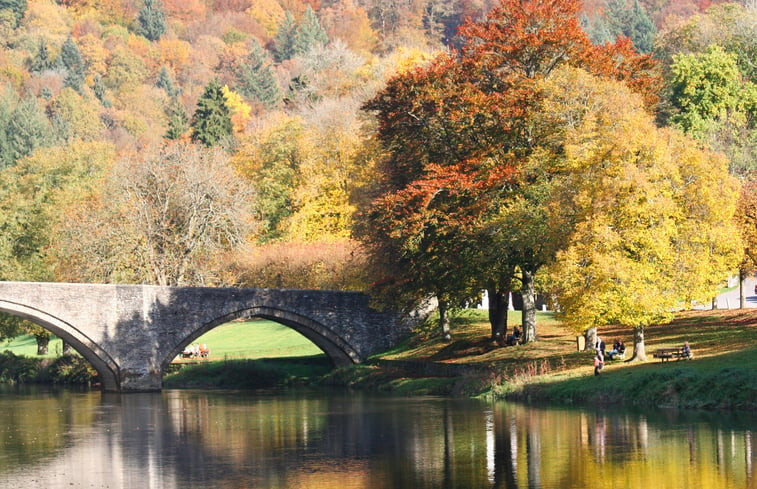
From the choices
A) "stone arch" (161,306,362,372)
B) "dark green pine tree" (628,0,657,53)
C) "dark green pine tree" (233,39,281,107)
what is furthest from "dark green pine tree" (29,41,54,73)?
"stone arch" (161,306,362,372)

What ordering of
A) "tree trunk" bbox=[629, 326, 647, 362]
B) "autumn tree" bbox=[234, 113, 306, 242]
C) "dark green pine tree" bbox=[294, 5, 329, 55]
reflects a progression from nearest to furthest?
"tree trunk" bbox=[629, 326, 647, 362]
"autumn tree" bbox=[234, 113, 306, 242]
"dark green pine tree" bbox=[294, 5, 329, 55]

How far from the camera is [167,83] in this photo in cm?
15688

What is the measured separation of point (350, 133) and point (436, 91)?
3015 cm

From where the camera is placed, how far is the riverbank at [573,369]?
33.4 metres

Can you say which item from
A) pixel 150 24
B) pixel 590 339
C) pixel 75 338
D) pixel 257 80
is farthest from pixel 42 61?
pixel 590 339

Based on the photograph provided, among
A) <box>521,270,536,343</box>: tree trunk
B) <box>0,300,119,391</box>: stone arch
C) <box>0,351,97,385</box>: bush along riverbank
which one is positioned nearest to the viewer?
<box>521,270,536,343</box>: tree trunk

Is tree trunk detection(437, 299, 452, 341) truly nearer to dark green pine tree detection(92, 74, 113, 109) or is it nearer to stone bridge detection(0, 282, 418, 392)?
stone bridge detection(0, 282, 418, 392)

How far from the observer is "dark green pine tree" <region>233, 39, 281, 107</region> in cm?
14838

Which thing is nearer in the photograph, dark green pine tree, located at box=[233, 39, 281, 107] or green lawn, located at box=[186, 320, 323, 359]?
green lawn, located at box=[186, 320, 323, 359]

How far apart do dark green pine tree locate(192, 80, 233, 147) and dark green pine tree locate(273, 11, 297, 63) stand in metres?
64.0

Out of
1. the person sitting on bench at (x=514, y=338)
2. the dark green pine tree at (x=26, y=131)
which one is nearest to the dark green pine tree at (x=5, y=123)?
the dark green pine tree at (x=26, y=131)

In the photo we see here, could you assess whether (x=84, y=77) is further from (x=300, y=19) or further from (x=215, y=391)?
(x=215, y=391)

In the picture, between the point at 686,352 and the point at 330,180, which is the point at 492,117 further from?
the point at 330,180

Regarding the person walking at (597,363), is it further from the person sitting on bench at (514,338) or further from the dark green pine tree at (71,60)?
the dark green pine tree at (71,60)
